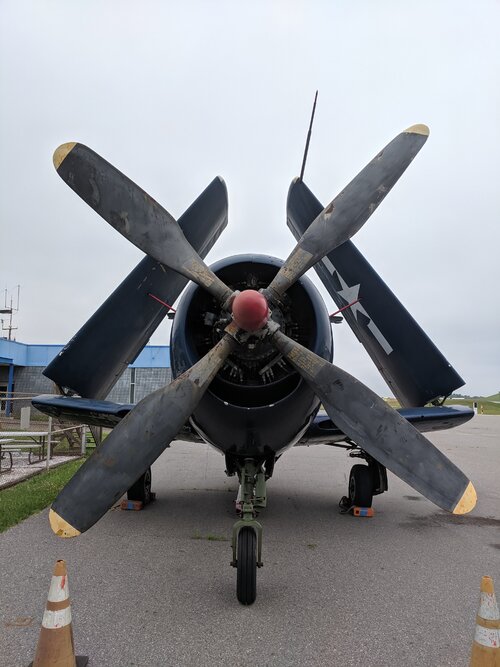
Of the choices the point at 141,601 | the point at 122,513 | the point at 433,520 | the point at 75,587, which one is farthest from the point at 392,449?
the point at 122,513

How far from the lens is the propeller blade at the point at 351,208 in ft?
12.3

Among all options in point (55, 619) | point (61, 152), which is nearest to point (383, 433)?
point (55, 619)

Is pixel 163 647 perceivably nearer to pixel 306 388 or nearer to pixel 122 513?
pixel 306 388

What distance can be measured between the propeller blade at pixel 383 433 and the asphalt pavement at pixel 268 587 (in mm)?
911

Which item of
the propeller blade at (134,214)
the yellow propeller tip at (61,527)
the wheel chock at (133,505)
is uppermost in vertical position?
the propeller blade at (134,214)

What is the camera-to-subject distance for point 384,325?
18.1ft

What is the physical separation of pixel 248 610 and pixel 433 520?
4018 millimetres

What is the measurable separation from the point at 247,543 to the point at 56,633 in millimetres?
1609

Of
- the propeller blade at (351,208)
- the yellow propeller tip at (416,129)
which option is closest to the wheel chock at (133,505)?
the propeller blade at (351,208)

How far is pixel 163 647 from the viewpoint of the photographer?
2.82 m

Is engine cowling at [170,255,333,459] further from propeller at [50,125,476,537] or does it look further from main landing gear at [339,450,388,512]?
main landing gear at [339,450,388,512]

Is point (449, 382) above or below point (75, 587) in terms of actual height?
above

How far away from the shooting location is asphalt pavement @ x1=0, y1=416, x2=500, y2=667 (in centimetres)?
282

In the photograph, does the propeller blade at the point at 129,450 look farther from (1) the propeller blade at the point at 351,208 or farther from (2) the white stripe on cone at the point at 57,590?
(1) the propeller blade at the point at 351,208
